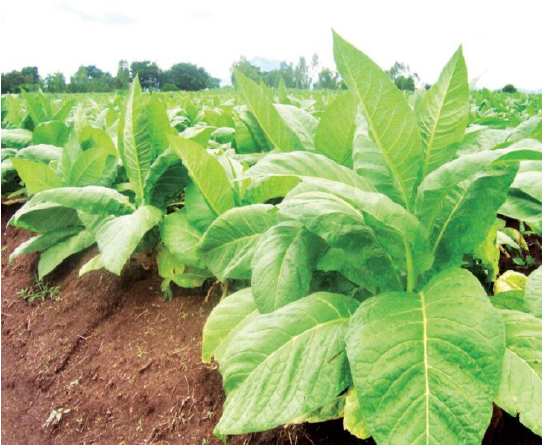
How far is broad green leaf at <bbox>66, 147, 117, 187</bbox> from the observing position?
2.64 meters

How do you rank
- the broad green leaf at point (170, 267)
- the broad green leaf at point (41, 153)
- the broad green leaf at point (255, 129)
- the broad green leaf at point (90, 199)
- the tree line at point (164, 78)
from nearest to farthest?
the broad green leaf at point (90, 199) → the broad green leaf at point (170, 267) → the broad green leaf at point (255, 129) → the broad green leaf at point (41, 153) → the tree line at point (164, 78)

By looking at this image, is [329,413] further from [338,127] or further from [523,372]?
[338,127]

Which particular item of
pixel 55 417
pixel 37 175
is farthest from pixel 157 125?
pixel 55 417

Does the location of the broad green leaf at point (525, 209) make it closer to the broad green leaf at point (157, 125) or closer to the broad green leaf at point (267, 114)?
the broad green leaf at point (267, 114)

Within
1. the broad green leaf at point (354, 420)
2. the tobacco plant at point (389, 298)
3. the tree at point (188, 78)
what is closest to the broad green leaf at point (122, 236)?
the tobacco plant at point (389, 298)

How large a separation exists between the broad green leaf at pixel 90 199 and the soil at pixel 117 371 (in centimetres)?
47

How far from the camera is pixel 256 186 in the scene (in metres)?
1.74

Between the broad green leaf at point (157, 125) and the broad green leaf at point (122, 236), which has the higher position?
the broad green leaf at point (157, 125)

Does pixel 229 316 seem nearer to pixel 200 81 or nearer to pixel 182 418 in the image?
pixel 182 418

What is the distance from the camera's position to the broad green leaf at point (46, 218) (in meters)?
2.75

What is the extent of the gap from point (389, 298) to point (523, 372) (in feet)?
1.08

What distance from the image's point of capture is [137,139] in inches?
95.0

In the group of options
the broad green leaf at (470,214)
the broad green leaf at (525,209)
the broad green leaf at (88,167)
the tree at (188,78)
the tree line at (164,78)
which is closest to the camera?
the broad green leaf at (470,214)

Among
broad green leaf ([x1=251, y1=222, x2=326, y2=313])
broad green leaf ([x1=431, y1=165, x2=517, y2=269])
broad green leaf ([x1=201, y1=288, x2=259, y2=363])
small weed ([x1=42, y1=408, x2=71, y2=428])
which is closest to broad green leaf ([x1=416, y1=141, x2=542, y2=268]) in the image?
Result: broad green leaf ([x1=431, y1=165, x2=517, y2=269])
